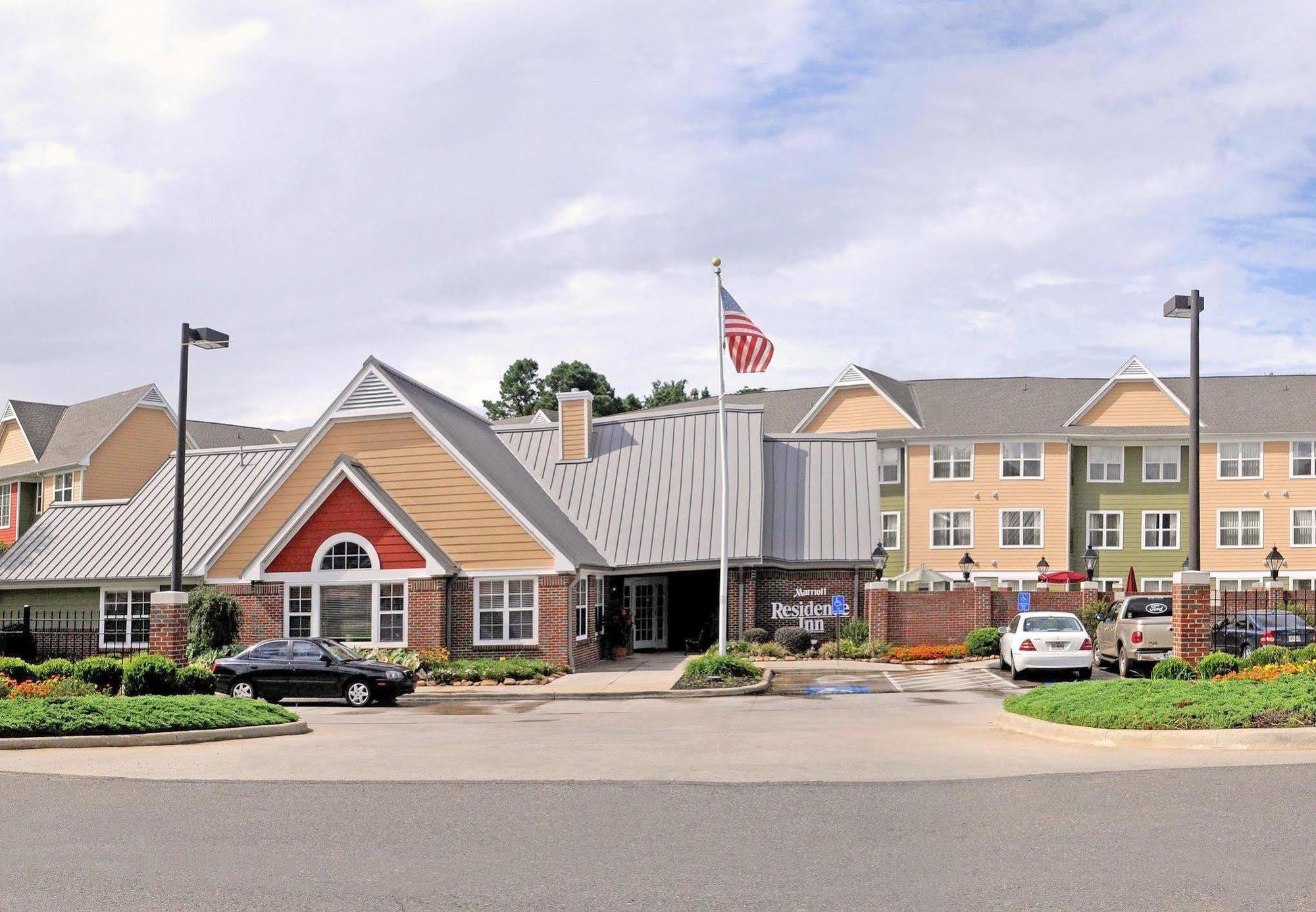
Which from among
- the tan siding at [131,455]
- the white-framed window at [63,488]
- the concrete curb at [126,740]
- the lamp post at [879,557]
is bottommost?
the concrete curb at [126,740]

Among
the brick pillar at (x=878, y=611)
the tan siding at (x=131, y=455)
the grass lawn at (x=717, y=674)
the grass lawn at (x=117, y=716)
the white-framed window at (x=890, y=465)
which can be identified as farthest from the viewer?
the white-framed window at (x=890, y=465)

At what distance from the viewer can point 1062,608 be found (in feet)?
127

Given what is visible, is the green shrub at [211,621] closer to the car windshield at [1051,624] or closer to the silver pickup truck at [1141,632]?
the car windshield at [1051,624]

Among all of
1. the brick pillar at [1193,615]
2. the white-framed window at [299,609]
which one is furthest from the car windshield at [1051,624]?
the white-framed window at [299,609]

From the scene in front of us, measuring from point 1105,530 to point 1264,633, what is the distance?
28.1m

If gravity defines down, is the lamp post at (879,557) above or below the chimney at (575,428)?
below

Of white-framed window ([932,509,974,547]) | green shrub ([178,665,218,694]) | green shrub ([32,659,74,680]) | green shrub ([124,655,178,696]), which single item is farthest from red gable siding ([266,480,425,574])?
white-framed window ([932,509,974,547])

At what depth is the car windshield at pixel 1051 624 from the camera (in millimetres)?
27875

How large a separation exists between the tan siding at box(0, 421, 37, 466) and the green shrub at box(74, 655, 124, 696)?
32174mm

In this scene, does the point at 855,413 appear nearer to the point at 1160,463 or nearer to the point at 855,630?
the point at 1160,463

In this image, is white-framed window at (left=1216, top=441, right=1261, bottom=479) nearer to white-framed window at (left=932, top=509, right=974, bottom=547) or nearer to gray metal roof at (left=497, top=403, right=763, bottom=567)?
white-framed window at (left=932, top=509, right=974, bottom=547)

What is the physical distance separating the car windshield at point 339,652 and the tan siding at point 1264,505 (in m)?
39.2

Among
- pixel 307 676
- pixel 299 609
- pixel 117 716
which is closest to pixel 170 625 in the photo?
pixel 307 676

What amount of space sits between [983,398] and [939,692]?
34.1m
